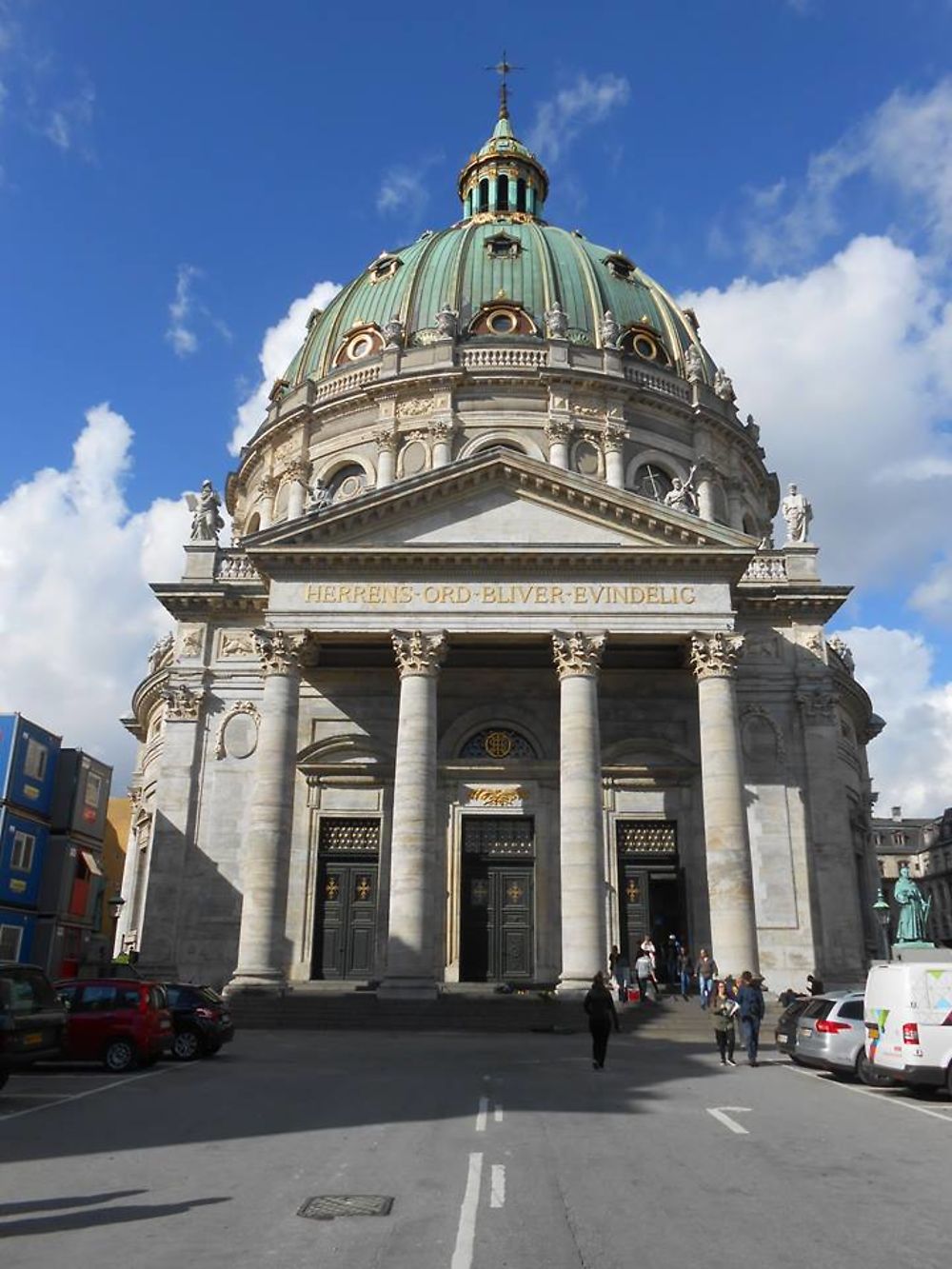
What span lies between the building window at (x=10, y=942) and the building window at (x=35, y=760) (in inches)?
161

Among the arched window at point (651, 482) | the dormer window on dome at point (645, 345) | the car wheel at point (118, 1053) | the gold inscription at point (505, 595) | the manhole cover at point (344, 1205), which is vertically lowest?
the manhole cover at point (344, 1205)

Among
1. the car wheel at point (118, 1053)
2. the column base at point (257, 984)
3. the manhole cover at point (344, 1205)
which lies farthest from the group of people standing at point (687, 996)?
the manhole cover at point (344, 1205)

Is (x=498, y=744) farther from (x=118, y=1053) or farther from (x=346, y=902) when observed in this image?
(x=118, y=1053)

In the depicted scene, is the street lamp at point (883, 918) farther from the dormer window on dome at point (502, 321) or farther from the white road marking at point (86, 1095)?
the dormer window on dome at point (502, 321)

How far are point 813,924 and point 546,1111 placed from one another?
2071 centimetres

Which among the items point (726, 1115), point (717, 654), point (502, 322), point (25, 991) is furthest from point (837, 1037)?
point (502, 322)

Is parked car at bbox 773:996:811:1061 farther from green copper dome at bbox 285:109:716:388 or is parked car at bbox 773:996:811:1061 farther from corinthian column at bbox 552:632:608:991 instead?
green copper dome at bbox 285:109:716:388

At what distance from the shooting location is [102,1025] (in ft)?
56.3

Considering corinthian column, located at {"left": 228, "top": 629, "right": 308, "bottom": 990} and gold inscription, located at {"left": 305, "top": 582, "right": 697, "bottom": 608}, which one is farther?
gold inscription, located at {"left": 305, "top": 582, "right": 697, "bottom": 608}

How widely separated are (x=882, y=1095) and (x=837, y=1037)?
198cm

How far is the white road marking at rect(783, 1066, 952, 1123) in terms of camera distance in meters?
13.1

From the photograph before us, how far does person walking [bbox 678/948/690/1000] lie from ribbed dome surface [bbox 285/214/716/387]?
A: 1012 inches

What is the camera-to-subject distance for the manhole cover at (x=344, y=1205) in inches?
295

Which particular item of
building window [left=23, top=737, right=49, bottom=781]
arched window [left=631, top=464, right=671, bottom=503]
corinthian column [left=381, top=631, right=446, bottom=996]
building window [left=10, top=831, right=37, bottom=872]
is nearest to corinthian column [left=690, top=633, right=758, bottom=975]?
corinthian column [left=381, top=631, right=446, bottom=996]
